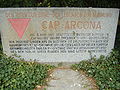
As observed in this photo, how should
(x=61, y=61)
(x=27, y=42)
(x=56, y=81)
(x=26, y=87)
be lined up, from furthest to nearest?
(x=61, y=61), (x=27, y=42), (x=56, y=81), (x=26, y=87)

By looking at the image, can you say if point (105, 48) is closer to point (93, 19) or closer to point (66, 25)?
point (93, 19)

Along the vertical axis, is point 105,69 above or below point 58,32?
below

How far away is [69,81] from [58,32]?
0.97m

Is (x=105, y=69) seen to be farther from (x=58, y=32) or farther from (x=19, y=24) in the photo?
(x=19, y=24)

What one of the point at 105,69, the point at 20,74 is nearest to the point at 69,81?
the point at 105,69

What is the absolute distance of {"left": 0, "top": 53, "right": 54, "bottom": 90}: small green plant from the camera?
2.72 metres

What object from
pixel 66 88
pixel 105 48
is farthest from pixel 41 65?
pixel 105 48

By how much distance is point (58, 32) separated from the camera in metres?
3.13

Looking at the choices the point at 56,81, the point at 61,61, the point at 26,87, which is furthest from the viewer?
the point at 61,61

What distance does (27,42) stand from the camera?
10.5ft

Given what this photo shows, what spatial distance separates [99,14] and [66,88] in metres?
1.51

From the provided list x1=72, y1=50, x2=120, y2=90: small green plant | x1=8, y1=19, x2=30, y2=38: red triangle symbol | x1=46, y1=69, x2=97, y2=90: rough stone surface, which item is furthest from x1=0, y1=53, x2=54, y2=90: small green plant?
x1=72, y1=50, x2=120, y2=90: small green plant

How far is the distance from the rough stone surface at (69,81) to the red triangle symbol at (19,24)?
1073 mm

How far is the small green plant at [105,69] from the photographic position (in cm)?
280
